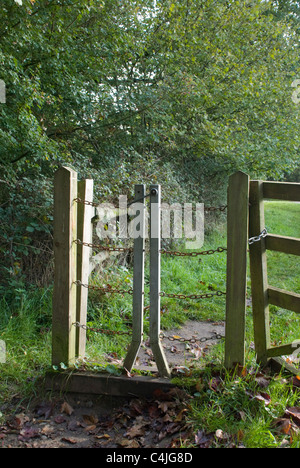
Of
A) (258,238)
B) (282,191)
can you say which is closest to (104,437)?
(258,238)

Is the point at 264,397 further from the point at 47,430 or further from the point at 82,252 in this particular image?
the point at 82,252

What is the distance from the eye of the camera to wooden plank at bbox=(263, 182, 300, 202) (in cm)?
289

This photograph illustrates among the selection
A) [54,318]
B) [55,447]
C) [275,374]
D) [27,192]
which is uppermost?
[27,192]

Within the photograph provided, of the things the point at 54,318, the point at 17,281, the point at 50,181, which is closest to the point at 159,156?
the point at 50,181

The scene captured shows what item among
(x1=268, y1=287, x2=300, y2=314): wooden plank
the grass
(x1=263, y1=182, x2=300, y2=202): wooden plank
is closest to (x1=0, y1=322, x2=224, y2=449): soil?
the grass

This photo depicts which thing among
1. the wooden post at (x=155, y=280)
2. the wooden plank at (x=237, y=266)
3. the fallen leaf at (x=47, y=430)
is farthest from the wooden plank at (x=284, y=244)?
the fallen leaf at (x=47, y=430)

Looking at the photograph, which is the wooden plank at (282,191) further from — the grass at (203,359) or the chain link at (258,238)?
the grass at (203,359)

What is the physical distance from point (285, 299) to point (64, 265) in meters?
1.91

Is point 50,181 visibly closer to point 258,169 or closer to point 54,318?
point 54,318

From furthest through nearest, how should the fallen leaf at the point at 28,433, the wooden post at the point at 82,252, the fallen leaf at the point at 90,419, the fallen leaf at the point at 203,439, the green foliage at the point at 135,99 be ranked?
1. the green foliage at the point at 135,99
2. the wooden post at the point at 82,252
3. the fallen leaf at the point at 90,419
4. the fallen leaf at the point at 28,433
5. the fallen leaf at the point at 203,439

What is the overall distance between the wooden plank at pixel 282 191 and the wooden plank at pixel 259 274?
0.05 m

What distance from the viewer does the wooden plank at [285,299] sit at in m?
2.91

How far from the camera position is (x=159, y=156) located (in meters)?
9.73

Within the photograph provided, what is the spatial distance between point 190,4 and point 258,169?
507 centimetres
